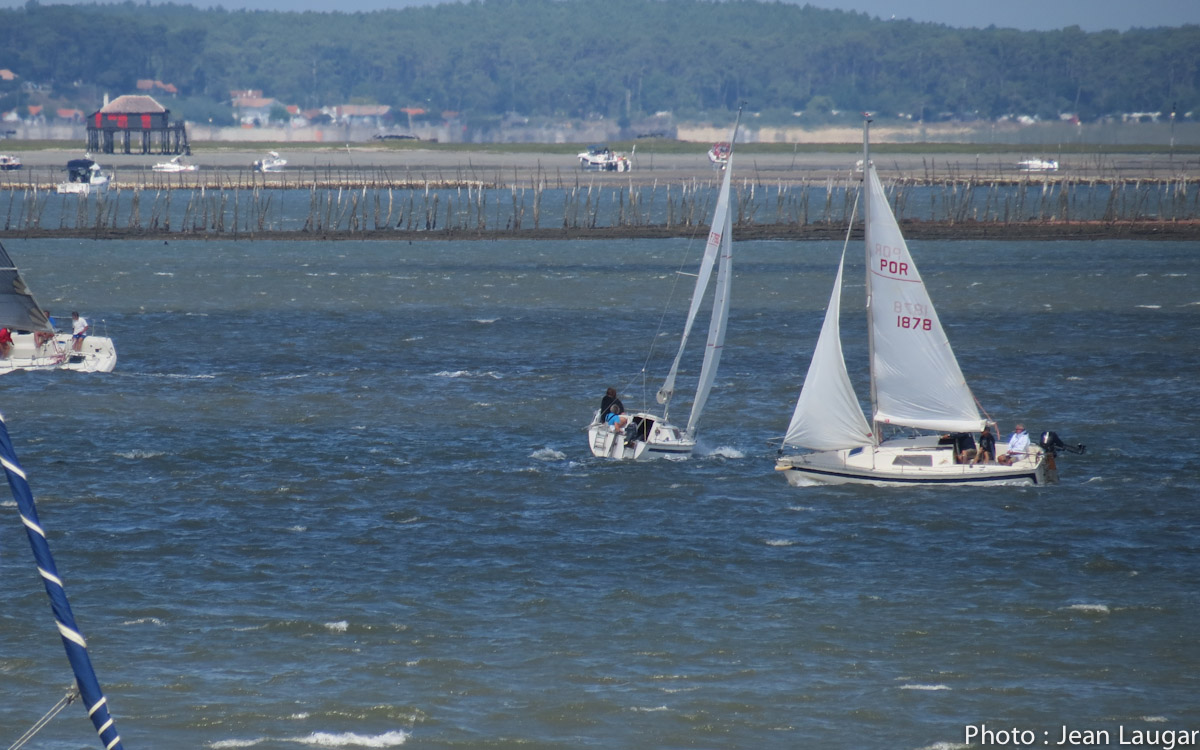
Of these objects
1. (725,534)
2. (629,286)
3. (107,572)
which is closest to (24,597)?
(107,572)

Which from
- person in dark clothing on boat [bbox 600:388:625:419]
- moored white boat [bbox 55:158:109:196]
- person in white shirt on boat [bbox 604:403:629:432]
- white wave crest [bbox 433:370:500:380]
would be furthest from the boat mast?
moored white boat [bbox 55:158:109:196]

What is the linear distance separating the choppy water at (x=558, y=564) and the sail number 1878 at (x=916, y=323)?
13.3ft

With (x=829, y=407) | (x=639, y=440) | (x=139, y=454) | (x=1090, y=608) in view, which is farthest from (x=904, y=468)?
(x=139, y=454)

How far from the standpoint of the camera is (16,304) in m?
50.6

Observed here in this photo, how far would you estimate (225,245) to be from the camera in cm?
11756

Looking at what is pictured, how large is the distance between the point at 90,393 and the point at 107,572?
21840 millimetres

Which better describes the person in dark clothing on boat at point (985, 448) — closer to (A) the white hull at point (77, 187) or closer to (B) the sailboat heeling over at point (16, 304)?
(B) the sailboat heeling over at point (16, 304)

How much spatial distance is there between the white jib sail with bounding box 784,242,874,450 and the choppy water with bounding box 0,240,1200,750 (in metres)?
1.41

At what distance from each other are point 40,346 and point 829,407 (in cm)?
3157

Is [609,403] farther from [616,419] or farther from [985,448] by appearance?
[985,448]

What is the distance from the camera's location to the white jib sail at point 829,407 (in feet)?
116

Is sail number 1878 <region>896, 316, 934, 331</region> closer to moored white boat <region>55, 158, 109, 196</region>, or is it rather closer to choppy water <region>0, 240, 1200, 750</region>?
choppy water <region>0, 240, 1200, 750</region>

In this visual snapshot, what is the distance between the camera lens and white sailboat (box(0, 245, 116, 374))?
5119 cm

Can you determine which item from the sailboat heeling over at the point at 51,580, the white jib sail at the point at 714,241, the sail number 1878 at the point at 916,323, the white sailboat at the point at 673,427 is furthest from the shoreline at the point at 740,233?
the sailboat heeling over at the point at 51,580
